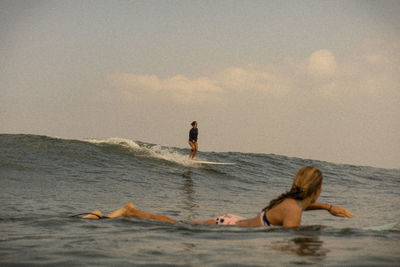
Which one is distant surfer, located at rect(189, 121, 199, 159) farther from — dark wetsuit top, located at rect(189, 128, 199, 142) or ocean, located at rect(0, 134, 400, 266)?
ocean, located at rect(0, 134, 400, 266)

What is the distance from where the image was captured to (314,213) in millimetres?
9297

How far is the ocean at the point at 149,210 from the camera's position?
378 cm

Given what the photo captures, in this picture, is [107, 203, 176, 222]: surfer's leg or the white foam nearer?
[107, 203, 176, 222]: surfer's leg

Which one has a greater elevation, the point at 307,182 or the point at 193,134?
the point at 193,134

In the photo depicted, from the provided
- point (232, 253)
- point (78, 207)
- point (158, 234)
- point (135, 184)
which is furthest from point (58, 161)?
point (232, 253)

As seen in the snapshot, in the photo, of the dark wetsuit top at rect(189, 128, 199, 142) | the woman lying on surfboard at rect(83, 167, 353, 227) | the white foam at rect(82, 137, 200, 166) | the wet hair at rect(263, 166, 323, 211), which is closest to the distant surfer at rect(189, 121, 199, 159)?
the dark wetsuit top at rect(189, 128, 199, 142)

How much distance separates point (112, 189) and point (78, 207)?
3872mm

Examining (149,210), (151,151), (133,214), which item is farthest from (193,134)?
(133,214)

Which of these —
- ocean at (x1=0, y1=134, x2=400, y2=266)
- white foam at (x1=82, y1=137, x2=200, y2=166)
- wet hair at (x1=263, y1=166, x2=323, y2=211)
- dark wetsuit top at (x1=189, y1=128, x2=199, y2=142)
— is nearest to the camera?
ocean at (x1=0, y1=134, x2=400, y2=266)

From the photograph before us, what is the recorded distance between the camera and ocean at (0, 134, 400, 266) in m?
3.78

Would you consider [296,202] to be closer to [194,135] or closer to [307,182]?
[307,182]

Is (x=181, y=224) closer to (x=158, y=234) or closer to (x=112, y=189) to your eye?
(x=158, y=234)

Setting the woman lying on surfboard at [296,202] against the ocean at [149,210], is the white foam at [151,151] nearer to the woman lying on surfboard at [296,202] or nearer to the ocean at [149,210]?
the ocean at [149,210]

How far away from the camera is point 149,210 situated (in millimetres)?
9039
